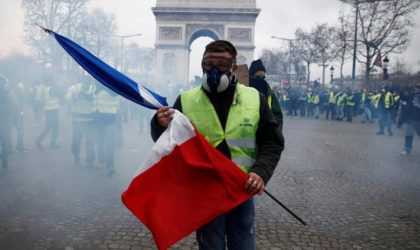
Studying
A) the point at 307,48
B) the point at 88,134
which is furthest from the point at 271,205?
the point at 307,48

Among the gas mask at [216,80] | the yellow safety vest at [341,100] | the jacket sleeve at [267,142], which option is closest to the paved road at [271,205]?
the jacket sleeve at [267,142]

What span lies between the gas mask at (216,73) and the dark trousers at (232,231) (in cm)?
68

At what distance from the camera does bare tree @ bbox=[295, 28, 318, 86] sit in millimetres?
37875

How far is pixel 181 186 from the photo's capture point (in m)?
2.05

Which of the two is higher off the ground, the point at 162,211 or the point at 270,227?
the point at 162,211

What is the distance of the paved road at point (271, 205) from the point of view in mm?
3439

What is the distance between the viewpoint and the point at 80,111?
6.48 metres

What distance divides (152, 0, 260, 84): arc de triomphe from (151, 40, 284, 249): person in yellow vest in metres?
33.5

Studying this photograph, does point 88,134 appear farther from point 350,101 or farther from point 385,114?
point 350,101

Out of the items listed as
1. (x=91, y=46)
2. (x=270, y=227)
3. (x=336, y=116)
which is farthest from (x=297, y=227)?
(x=336, y=116)

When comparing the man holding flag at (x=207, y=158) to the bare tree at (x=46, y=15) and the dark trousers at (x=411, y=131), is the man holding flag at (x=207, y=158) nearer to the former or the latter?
the bare tree at (x=46, y=15)

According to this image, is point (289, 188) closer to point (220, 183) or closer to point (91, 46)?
point (220, 183)

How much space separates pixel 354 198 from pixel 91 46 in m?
5.83

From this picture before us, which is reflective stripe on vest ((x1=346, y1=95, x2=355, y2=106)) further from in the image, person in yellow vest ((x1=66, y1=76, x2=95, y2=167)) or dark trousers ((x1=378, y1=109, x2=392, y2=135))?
person in yellow vest ((x1=66, y1=76, x2=95, y2=167))
